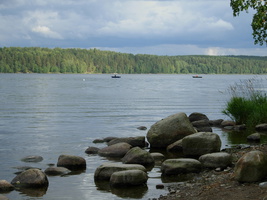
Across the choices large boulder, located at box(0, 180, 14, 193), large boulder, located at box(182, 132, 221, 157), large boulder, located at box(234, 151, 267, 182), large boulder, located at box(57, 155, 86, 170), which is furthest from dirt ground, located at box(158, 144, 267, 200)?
large boulder, located at box(0, 180, 14, 193)

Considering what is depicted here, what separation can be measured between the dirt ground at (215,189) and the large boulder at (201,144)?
3634 millimetres

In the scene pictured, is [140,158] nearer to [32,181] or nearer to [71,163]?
[71,163]

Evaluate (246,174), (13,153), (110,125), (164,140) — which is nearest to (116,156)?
(164,140)

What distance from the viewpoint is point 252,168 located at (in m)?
10.4

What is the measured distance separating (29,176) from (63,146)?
714 cm

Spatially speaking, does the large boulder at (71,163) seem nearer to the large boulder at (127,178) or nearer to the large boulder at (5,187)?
the large boulder at (127,178)

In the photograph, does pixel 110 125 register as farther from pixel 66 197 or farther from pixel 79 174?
pixel 66 197

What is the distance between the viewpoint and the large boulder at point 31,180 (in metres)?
12.5

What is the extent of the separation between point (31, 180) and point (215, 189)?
541 cm

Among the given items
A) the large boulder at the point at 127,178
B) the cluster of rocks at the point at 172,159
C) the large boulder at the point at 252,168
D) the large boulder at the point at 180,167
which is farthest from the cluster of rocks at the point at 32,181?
the large boulder at the point at 252,168

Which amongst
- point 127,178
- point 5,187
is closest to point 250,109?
point 127,178

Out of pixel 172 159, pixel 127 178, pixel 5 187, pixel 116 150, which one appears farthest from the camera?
pixel 116 150

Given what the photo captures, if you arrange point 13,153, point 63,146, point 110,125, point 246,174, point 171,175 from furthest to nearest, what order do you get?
point 110,125, point 63,146, point 13,153, point 171,175, point 246,174

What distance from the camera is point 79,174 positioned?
557 inches
